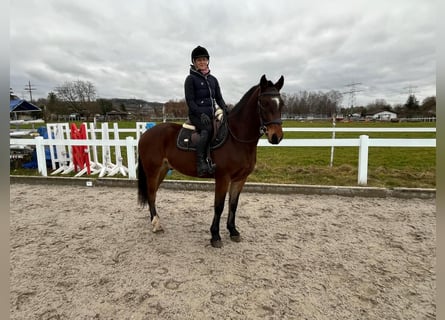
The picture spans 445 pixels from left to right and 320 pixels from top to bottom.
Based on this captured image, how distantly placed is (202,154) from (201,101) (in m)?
0.75

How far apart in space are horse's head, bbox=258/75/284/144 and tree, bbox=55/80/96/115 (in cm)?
5710

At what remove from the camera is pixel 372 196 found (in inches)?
200

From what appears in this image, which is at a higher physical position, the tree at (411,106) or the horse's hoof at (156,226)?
the tree at (411,106)

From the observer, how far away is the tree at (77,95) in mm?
51125

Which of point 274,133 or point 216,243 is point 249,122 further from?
point 216,243

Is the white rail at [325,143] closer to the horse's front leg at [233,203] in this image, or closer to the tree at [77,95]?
the horse's front leg at [233,203]

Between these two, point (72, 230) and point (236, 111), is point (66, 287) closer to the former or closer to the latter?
point (72, 230)

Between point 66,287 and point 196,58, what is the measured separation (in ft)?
10.2

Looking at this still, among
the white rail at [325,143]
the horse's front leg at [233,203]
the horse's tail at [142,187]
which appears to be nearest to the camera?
the horse's front leg at [233,203]

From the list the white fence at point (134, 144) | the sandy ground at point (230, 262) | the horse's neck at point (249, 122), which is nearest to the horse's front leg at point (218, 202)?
the sandy ground at point (230, 262)

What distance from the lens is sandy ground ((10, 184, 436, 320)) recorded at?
2.25 meters

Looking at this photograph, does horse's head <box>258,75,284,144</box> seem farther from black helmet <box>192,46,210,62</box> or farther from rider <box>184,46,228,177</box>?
black helmet <box>192,46,210,62</box>

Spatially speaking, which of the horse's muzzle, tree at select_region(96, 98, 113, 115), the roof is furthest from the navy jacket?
tree at select_region(96, 98, 113, 115)

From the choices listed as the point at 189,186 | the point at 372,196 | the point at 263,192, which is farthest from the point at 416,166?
the point at 189,186
